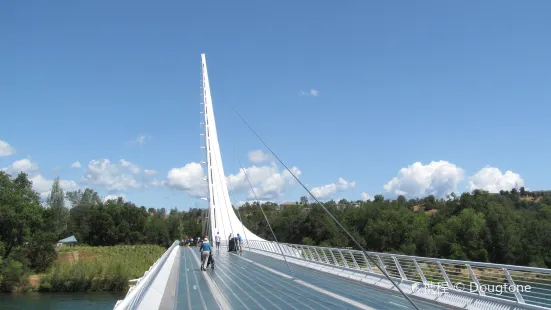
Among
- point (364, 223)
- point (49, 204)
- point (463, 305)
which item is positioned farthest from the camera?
point (49, 204)

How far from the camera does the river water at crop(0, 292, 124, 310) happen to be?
37.8 meters

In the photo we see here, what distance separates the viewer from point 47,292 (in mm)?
45531

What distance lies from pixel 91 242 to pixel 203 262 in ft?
247

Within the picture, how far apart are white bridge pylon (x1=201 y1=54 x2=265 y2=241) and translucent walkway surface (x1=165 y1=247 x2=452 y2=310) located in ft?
86.0

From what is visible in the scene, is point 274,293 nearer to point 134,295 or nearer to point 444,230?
point 134,295

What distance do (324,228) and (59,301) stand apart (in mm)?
45641

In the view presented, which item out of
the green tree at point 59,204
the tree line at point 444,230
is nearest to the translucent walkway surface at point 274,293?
the tree line at point 444,230

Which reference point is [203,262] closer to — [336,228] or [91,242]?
[336,228]

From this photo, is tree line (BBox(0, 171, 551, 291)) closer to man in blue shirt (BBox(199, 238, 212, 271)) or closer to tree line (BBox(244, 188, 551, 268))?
tree line (BBox(244, 188, 551, 268))

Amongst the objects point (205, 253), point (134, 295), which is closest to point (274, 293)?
point (205, 253)

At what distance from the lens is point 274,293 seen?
11203mm

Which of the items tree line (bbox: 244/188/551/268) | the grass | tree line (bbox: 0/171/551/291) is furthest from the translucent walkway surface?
tree line (bbox: 244/188/551/268)

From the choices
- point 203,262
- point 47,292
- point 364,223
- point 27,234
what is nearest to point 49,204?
point 27,234

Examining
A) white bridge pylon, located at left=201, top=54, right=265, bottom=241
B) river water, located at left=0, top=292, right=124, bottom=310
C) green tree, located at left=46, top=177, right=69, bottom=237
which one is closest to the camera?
river water, located at left=0, top=292, right=124, bottom=310
